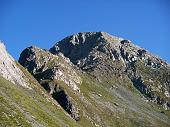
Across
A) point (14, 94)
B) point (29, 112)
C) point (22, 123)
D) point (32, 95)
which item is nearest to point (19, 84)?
point (32, 95)

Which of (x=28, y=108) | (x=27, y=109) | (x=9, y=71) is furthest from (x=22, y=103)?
(x=9, y=71)

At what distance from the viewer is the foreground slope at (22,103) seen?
124625mm

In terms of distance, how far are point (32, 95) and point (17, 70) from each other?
2039 cm

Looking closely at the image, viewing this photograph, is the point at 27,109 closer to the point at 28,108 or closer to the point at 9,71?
the point at 28,108

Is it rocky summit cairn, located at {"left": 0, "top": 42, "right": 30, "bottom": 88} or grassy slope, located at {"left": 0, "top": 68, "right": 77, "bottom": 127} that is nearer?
grassy slope, located at {"left": 0, "top": 68, "right": 77, "bottom": 127}

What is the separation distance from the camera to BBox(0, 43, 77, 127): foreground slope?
409 ft

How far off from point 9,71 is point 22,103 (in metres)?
36.8

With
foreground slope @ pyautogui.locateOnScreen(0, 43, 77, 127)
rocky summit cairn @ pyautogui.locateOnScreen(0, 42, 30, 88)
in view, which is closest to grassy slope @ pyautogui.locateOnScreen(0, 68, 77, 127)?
foreground slope @ pyautogui.locateOnScreen(0, 43, 77, 127)

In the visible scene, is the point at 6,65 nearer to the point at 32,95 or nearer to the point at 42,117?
the point at 32,95

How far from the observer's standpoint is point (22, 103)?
145 m

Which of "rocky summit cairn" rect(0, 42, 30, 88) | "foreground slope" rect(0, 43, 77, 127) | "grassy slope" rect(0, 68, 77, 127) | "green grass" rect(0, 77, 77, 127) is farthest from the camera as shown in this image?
"rocky summit cairn" rect(0, 42, 30, 88)

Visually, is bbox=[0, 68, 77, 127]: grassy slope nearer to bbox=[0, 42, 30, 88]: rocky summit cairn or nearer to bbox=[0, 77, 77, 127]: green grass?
bbox=[0, 77, 77, 127]: green grass

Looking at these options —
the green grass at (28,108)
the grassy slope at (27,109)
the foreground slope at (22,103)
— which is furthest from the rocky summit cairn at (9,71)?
the green grass at (28,108)

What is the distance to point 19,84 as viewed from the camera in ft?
582
